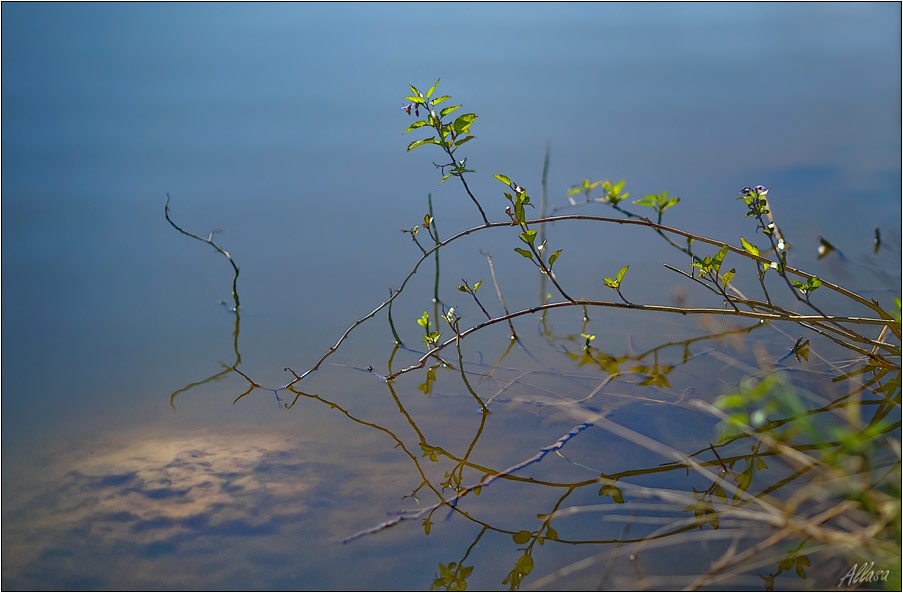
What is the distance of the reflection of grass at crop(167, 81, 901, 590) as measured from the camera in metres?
1.51

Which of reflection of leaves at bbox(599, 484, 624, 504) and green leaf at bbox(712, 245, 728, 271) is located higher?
green leaf at bbox(712, 245, 728, 271)

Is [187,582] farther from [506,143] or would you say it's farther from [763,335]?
[506,143]

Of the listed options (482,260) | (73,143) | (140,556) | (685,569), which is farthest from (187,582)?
(73,143)

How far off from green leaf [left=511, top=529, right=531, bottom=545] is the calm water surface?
0.04 ft

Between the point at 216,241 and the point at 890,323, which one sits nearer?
the point at 890,323

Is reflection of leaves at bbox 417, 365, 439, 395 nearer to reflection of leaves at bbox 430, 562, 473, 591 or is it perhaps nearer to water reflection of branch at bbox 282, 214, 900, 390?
water reflection of branch at bbox 282, 214, 900, 390

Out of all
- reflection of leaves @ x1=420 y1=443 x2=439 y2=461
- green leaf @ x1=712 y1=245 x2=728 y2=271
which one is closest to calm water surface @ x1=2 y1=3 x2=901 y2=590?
reflection of leaves @ x1=420 y1=443 x2=439 y2=461

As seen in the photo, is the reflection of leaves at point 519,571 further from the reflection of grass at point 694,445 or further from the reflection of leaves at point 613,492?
the reflection of leaves at point 613,492

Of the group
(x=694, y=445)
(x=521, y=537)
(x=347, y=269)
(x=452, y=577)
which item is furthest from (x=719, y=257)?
(x=347, y=269)

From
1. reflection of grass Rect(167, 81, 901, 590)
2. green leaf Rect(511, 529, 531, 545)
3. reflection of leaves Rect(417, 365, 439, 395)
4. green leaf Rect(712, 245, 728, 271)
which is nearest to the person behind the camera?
reflection of grass Rect(167, 81, 901, 590)

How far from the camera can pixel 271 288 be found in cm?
285

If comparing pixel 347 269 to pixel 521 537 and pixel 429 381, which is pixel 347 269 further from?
pixel 521 537

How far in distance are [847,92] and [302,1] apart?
10.5 feet

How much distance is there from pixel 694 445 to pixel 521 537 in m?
0.53
